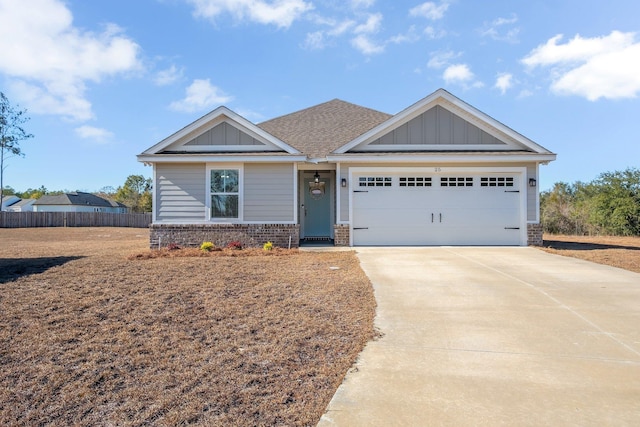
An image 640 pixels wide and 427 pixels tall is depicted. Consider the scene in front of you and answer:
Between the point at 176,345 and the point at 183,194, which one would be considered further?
the point at 183,194

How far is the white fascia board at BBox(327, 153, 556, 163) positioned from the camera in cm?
1127

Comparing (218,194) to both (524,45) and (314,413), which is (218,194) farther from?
(524,45)

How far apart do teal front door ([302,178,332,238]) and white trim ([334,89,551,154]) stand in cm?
274

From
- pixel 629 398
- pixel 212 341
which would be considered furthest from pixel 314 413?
pixel 629 398

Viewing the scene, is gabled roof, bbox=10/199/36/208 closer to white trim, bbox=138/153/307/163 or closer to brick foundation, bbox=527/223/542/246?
white trim, bbox=138/153/307/163

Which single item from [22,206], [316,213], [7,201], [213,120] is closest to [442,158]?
[316,213]

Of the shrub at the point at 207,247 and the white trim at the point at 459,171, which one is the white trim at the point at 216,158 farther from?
the shrub at the point at 207,247

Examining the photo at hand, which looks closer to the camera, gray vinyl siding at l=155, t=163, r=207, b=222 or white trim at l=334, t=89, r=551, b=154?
white trim at l=334, t=89, r=551, b=154

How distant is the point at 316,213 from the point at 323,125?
422 cm

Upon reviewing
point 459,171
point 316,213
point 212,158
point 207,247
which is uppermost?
point 212,158

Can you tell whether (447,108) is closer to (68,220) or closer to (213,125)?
(213,125)

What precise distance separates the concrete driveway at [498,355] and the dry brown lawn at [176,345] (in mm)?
366

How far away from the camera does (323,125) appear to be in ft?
52.2

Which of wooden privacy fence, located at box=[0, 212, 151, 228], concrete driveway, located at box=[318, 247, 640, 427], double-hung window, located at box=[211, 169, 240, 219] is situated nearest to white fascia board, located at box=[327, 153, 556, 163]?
double-hung window, located at box=[211, 169, 240, 219]
